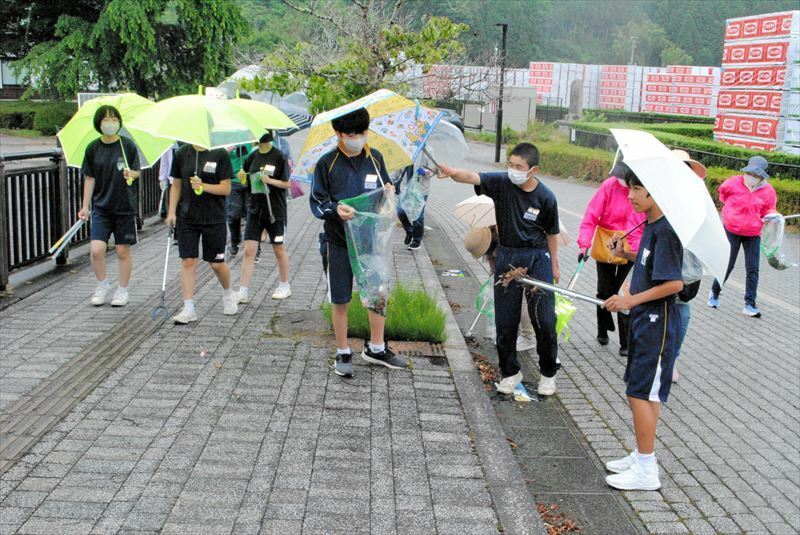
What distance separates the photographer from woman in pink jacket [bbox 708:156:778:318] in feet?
28.7

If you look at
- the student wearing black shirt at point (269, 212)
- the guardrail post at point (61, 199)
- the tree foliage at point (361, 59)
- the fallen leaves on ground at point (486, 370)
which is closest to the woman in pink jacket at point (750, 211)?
the tree foliage at point (361, 59)

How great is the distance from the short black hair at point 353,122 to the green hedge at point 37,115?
104 feet

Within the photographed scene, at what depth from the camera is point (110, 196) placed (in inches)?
298

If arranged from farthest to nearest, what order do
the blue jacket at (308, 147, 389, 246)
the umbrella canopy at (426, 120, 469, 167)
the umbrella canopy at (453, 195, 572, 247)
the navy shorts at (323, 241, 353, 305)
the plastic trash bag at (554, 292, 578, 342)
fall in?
the umbrella canopy at (426, 120, 469, 167) < the umbrella canopy at (453, 195, 572, 247) < the plastic trash bag at (554, 292, 578, 342) < the navy shorts at (323, 241, 353, 305) < the blue jacket at (308, 147, 389, 246)

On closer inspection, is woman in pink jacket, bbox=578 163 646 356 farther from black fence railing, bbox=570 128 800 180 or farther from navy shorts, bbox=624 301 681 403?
black fence railing, bbox=570 128 800 180

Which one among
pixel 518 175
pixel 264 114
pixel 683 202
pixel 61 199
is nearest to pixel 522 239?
pixel 518 175

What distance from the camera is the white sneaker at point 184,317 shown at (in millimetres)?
7014

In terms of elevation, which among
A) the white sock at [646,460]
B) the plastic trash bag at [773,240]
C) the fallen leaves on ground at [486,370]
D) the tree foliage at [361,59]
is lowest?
the fallen leaves on ground at [486,370]

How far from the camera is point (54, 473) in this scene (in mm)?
4199

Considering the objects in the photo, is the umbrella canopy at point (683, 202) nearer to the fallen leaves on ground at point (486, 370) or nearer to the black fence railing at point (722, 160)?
the fallen leaves on ground at point (486, 370)

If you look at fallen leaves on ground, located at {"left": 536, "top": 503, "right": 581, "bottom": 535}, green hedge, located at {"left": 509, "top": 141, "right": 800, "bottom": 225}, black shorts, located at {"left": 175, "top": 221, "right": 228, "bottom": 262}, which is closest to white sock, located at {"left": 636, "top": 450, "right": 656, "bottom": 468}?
fallen leaves on ground, located at {"left": 536, "top": 503, "right": 581, "bottom": 535}

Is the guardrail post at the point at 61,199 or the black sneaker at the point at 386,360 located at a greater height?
the guardrail post at the point at 61,199

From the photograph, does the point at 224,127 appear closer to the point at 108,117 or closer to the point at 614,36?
the point at 108,117

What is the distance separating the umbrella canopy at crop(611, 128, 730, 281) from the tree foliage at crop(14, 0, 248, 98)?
30357mm
